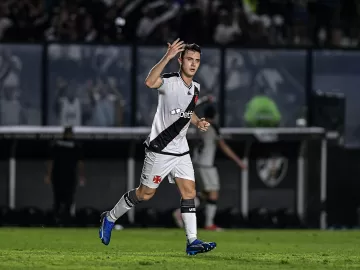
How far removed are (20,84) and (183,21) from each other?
3.50 m

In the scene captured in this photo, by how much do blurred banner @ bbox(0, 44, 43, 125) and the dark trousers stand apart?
4.07ft

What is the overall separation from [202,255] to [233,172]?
11.6 meters

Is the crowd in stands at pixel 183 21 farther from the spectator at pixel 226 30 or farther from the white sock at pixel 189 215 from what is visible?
the white sock at pixel 189 215

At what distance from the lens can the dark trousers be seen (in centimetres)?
2236

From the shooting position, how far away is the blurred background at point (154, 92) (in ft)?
73.2

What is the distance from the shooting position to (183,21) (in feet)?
74.2

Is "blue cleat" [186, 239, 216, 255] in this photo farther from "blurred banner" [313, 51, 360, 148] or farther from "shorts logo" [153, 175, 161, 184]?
"blurred banner" [313, 51, 360, 148]

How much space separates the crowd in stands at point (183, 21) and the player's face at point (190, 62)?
10.3 m

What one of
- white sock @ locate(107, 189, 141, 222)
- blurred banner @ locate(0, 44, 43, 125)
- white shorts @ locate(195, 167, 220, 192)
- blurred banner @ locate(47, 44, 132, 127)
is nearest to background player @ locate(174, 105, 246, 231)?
white shorts @ locate(195, 167, 220, 192)

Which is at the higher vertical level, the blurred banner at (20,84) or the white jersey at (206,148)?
the blurred banner at (20,84)

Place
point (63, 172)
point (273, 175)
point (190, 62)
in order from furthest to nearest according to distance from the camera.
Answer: point (273, 175) → point (63, 172) → point (190, 62)

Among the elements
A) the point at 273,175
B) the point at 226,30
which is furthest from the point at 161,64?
the point at 273,175

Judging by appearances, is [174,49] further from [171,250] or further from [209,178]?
[209,178]

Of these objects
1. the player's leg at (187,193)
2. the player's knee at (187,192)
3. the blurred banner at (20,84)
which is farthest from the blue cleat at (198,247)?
the blurred banner at (20,84)
